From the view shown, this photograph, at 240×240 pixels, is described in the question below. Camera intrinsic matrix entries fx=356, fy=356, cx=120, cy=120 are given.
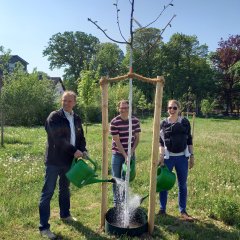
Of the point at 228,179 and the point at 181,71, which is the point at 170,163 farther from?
the point at 181,71

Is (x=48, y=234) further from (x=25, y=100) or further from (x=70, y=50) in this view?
(x=70, y=50)

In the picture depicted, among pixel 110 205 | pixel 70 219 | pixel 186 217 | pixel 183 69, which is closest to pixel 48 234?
pixel 70 219

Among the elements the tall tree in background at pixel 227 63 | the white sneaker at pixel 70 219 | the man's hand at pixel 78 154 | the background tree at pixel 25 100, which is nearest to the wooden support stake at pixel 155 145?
the man's hand at pixel 78 154

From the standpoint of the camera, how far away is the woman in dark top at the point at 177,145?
5984 mm

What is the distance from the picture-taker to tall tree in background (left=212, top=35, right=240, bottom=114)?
55.2 metres

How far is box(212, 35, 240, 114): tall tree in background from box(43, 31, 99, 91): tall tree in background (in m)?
21.9

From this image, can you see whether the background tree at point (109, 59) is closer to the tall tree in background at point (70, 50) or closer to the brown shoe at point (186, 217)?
the tall tree in background at point (70, 50)

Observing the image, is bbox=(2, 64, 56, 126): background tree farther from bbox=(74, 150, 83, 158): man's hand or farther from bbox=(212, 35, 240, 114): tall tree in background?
bbox=(212, 35, 240, 114): tall tree in background

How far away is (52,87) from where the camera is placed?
112ft

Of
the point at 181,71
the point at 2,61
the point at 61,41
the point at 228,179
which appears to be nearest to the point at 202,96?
the point at 181,71

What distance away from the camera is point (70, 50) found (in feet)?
210

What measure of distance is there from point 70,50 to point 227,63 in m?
27.2

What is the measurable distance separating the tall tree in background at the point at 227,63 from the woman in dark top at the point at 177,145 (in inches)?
1999

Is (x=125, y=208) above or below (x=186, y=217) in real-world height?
above
